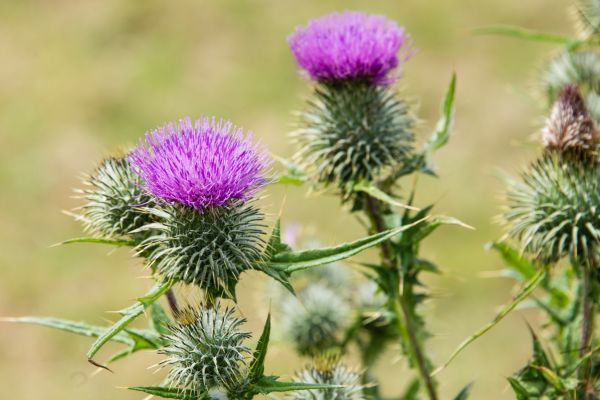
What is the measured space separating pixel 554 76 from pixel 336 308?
1947 mm

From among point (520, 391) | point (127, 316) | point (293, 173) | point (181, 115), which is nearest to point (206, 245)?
point (127, 316)

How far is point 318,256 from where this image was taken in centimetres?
274

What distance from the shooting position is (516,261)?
3781 millimetres

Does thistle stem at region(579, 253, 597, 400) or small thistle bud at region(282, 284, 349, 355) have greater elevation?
small thistle bud at region(282, 284, 349, 355)

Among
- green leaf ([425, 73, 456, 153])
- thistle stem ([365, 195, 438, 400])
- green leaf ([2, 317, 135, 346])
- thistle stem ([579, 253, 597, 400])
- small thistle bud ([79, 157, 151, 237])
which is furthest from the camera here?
green leaf ([425, 73, 456, 153])

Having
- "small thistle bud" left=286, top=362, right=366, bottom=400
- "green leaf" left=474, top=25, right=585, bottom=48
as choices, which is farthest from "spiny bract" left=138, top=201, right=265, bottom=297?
"green leaf" left=474, top=25, right=585, bottom=48

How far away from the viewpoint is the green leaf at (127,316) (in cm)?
233

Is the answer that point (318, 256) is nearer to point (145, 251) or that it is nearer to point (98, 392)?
point (145, 251)

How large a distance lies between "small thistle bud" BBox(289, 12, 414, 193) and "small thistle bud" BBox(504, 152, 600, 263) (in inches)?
24.5

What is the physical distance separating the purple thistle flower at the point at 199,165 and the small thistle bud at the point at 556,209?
51.9 inches

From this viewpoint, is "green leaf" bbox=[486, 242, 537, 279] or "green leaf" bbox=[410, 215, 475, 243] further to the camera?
"green leaf" bbox=[486, 242, 537, 279]

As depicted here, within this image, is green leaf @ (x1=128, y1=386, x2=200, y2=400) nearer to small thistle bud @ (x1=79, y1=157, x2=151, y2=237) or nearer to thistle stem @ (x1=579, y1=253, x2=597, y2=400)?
small thistle bud @ (x1=79, y1=157, x2=151, y2=237)

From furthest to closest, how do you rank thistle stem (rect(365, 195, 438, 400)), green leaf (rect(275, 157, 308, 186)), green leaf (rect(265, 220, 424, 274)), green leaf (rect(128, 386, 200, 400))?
green leaf (rect(275, 157, 308, 186)) → thistle stem (rect(365, 195, 438, 400)) → green leaf (rect(265, 220, 424, 274)) → green leaf (rect(128, 386, 200, 400))

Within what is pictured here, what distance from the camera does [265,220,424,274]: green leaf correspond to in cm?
258
